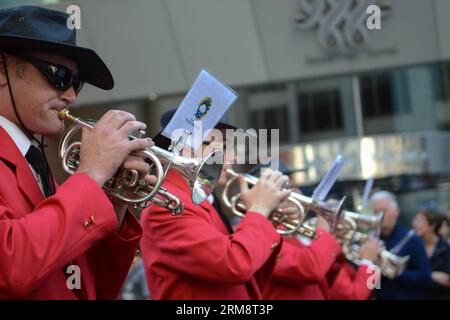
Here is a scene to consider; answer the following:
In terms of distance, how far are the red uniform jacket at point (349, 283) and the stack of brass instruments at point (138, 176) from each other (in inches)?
128

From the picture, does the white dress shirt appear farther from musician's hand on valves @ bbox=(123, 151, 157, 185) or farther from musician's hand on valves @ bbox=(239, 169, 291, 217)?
musician's hand on valves @ bbox=(239, 169, 291, 217)

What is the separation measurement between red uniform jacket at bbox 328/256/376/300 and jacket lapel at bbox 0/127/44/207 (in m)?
3.99

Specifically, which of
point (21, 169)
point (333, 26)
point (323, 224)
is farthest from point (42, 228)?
point (333, 26)

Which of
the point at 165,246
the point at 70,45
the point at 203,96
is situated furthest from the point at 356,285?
the point at 70,45

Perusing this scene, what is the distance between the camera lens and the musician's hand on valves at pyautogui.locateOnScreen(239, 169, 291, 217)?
3.76 metres

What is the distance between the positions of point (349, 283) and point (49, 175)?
412 cm

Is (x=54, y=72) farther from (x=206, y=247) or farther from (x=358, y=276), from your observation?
(x=358, y=276)

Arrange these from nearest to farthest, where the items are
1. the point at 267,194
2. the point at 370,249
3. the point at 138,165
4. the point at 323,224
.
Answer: the point at 138,165
the point at 267,194
the point at 323,224
the point at 370,249

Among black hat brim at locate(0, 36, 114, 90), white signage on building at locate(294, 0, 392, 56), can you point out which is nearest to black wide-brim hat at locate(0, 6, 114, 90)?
black hat brim at locate(0, 36, 114, 90)

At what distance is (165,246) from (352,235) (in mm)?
2992

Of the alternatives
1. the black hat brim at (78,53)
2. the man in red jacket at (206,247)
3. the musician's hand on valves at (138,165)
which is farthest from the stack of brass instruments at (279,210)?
the musician's hand on valves at (138,165)

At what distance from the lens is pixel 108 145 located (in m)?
2.25
